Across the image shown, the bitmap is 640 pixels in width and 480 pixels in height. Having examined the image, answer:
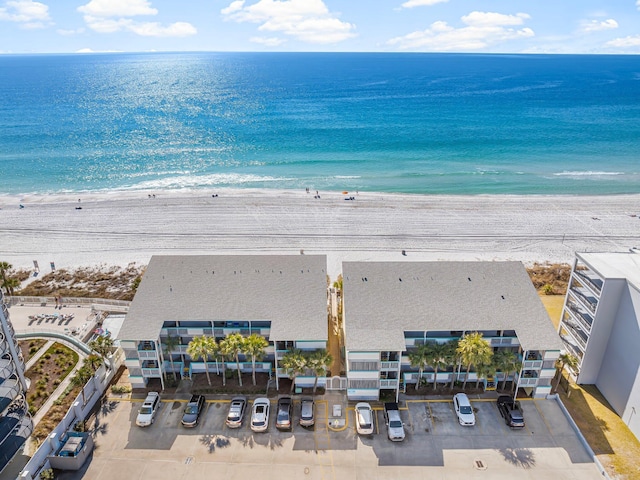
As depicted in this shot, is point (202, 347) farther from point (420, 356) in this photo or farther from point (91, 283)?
point (91, 283)

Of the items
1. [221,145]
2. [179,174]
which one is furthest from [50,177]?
[221,145]

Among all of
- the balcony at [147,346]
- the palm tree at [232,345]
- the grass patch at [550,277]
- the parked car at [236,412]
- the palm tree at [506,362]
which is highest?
the palm tree at [232,345]

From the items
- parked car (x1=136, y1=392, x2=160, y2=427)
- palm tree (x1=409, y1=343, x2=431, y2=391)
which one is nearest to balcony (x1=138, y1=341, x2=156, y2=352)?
parked car (x1=136, y1=392, x2=160, y2=427)

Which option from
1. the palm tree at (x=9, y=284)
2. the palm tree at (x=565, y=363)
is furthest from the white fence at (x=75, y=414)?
the palm tree at (x=565, y=363)

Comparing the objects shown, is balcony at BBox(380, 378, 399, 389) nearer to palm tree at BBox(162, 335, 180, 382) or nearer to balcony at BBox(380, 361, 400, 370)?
balcony at BBox(380, 361, 400, 370)

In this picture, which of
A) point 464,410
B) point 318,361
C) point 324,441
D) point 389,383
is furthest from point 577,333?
point 324,441

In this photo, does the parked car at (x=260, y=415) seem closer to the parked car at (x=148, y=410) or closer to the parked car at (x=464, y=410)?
the parked car at (x=148, y=410)
